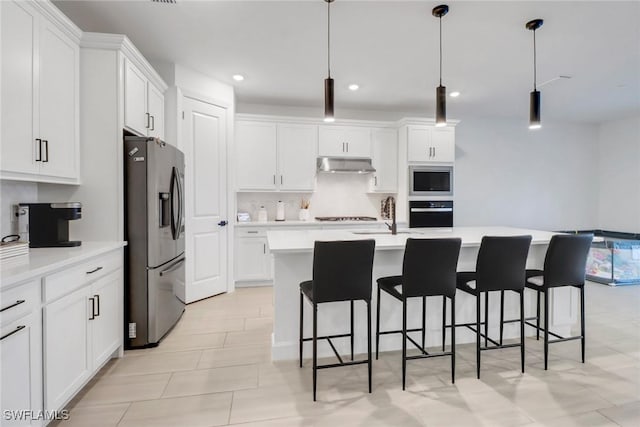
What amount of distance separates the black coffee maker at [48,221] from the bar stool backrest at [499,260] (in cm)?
284

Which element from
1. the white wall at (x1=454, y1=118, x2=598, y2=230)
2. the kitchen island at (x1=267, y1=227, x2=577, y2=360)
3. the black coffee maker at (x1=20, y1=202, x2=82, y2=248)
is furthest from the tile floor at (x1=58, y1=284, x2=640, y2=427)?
the white wall at (x1=454, y1=118, x2=598, y2=230)

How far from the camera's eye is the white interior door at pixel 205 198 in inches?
151

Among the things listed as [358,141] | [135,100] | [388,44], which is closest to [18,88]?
[135,100]

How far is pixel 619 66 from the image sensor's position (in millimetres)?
3699

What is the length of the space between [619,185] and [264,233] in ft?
21.9

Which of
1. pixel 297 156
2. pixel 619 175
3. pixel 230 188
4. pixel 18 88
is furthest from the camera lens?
pixel 619 175

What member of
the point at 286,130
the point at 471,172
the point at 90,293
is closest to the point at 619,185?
the point at 471,172

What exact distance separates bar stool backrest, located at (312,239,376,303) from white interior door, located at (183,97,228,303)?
7.78 feet

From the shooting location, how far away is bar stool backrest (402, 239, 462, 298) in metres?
2.09

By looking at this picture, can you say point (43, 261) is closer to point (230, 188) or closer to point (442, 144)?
point (230, 188)

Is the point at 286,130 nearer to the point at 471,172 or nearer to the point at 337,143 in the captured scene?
the point at 337,143

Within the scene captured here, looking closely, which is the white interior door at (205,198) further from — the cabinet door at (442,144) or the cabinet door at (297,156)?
the cabinet door at (442,144)

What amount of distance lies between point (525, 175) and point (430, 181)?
240cm

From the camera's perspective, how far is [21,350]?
4.82 feet
